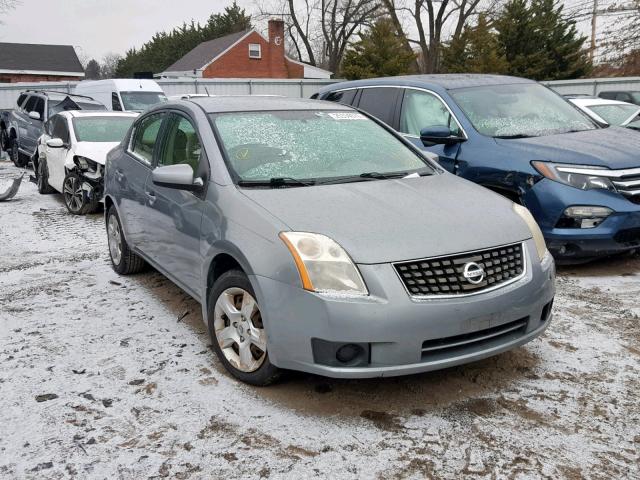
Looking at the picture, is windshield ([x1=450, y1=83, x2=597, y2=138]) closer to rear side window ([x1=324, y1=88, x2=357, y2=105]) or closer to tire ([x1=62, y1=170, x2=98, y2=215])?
rear side window ([x1=324, y1=88, x2=357, y2=105])

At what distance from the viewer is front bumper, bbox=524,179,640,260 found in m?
5.23

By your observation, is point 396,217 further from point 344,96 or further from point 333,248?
point 344,96

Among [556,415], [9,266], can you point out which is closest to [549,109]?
[556,415]

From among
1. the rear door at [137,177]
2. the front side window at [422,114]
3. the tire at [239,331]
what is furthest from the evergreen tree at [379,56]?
the tire at [239,331]

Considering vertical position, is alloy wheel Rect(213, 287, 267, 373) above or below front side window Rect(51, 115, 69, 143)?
below

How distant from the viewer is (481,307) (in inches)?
122

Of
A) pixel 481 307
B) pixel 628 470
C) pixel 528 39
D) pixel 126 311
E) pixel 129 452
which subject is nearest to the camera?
pixel 628 470

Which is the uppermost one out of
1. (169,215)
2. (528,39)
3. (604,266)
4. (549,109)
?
(528,39)

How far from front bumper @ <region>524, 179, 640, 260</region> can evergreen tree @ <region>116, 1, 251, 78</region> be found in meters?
55.5

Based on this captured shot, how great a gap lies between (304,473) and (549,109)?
523cm

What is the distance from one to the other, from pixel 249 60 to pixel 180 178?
46.0 meters

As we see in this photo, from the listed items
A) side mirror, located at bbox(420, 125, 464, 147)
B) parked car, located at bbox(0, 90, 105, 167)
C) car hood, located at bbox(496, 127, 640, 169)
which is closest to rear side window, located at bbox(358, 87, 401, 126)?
side mirror, located at bbox(420, 125, 464, 147)

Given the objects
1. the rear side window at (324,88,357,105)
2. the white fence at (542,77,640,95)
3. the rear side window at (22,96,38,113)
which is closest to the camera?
the rear side window at (324,88,357,105)

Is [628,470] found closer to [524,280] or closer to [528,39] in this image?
[524,280]
